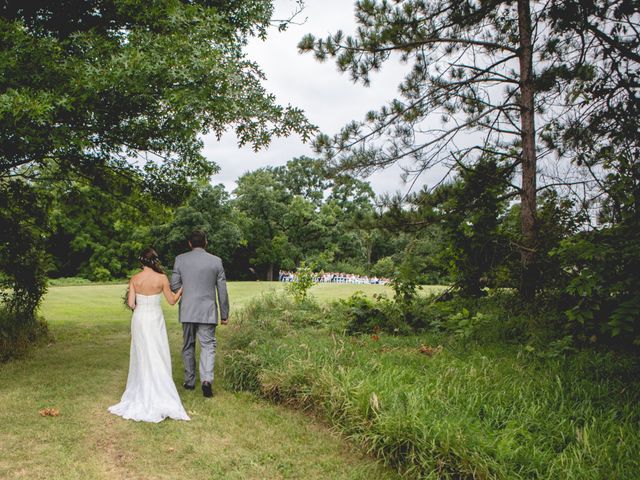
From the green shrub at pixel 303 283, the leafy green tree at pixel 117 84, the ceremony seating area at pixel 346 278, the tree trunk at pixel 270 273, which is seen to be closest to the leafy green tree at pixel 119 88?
the leafy green tree at pixel 117 84

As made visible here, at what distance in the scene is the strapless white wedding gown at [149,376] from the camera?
213 inches

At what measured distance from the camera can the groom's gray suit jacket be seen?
257 inches

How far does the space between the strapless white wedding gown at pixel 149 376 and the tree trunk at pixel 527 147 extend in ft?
19.7

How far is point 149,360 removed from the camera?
582 centimetres

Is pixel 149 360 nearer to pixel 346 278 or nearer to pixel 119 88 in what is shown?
pixel 119 88

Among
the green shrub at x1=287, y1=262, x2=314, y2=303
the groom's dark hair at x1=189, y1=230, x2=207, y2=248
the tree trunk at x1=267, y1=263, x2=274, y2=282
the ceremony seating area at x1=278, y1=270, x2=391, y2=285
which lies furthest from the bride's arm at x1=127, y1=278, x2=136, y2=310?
the tree trunk at x1=267, y1=263, x2=274, y2=282

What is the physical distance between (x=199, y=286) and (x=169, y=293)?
1.38 ft

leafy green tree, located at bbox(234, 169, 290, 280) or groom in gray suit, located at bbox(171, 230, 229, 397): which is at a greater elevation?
leafy green tree, located at bbox(234, 169, 290, 280)

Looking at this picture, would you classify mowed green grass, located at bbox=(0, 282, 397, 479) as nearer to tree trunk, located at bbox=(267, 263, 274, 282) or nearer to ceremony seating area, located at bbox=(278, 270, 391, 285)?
ceremony seating area, located at bbox=(278, 270, 391, 285)

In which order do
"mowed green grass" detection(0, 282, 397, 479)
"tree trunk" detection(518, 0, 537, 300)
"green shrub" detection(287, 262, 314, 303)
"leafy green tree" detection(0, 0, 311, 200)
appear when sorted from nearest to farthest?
1. "mowed green grass" detection(0, 282, 397, 479)
2. "leafy green tree" detection(0, 0, 311, 200)
3. "tree trunk" detection(518, 0, 537, 300)
4. "green shrub" detection(287, 262, 314, 303)

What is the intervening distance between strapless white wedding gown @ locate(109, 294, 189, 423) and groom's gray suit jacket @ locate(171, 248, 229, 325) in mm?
457

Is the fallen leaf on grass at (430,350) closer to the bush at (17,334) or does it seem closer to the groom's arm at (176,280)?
the groom's arm at (176,280)

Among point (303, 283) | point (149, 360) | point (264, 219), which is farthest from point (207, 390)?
point (264, 219)

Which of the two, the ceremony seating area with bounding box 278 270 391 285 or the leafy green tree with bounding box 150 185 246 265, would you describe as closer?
the leafy green tree with bounding box 150 185 246 265
